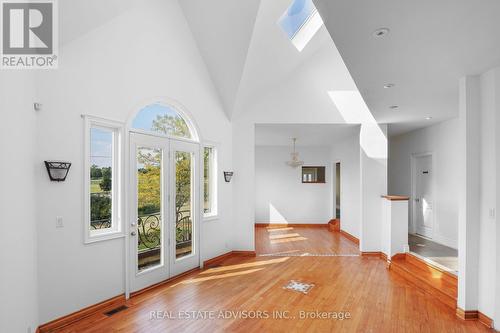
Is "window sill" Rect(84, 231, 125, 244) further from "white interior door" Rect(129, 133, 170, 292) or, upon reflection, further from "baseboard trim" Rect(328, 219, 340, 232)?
"baseboard trim" Rect(328, 219, 340, 232)

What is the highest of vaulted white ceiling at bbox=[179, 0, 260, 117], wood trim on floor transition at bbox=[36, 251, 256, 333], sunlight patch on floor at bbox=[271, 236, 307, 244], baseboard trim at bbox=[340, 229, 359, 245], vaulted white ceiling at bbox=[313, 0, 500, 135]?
vaulted white ceiling at bbox=[179, 0, 260, 117]

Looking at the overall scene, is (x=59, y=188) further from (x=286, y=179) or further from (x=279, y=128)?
(x=286, y=179)

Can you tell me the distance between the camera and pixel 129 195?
3646 mm

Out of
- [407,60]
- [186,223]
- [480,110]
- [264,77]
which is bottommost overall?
[186,223]

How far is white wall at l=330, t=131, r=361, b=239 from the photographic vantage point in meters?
6.75

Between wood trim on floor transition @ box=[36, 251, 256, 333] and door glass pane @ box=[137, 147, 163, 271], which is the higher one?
door glass pane @ box=[137, 147, 163, 271]

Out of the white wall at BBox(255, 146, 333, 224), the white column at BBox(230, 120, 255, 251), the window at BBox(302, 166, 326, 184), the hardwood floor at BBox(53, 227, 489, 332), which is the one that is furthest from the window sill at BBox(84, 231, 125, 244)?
the window at BBox(302, 166, 326, 184)

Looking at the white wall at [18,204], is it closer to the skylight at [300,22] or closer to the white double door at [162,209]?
the white double door at [162,209]

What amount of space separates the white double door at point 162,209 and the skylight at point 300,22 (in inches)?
101

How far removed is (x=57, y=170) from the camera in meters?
2.81

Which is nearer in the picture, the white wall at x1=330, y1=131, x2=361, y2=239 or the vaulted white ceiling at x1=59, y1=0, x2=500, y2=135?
the vaulted white ceiling at x1=59, y1=0, x2=500, y2=135

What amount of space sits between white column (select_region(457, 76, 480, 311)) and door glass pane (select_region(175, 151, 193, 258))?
3.83 metres

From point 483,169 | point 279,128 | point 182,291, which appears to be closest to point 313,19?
point 279,128

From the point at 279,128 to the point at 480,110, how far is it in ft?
12.0
